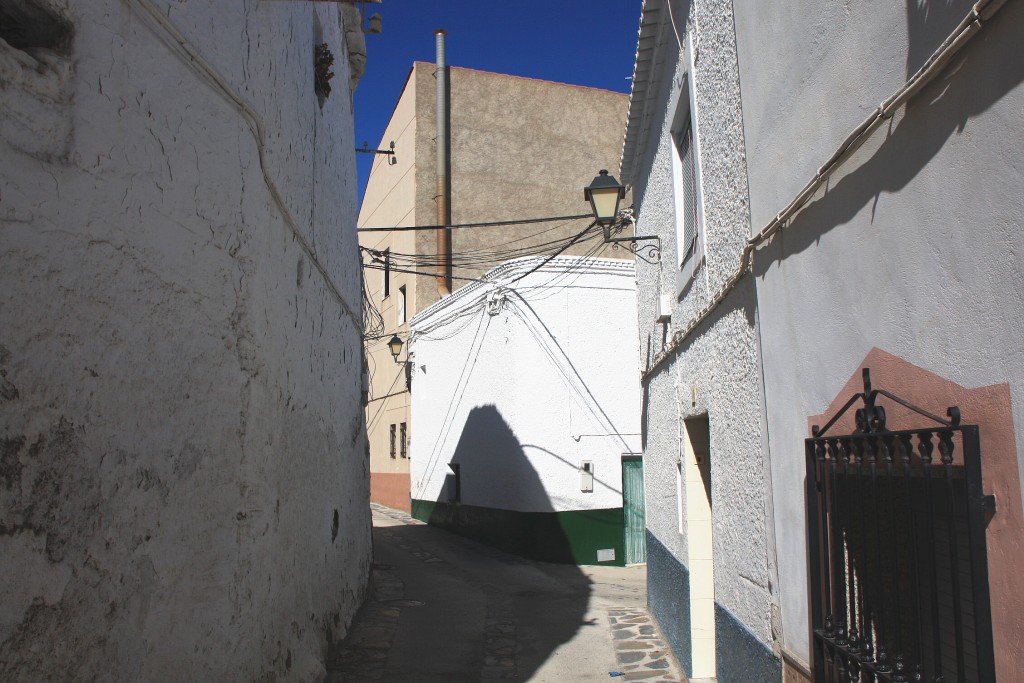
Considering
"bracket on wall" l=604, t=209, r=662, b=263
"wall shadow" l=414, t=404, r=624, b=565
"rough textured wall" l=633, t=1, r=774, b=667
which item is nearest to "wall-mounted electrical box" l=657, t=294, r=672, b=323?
"rough textured wall" l=633, t=1, r=774, b=667

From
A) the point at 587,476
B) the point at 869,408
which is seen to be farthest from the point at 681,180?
the point at 587,476

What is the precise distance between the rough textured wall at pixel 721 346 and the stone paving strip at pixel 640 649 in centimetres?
53

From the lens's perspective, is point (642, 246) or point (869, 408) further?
point (642, 246)

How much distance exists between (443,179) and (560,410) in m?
7.94

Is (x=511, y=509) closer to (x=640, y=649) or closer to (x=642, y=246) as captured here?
(x=640, y=649)

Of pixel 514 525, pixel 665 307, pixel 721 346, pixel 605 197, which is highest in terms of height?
pixel 605 197

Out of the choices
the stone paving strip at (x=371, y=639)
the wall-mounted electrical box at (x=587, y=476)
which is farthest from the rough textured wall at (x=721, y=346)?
the wall-mounted electrical box at (x=587, y=476)

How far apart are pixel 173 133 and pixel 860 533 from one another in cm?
328

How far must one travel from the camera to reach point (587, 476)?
1377 centimetres

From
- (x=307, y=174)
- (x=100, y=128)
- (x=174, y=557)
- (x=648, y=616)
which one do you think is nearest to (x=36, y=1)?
(x=100, y=128)

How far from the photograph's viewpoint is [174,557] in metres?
3.67

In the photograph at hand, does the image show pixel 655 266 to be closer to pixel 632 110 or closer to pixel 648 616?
pixel 632 110

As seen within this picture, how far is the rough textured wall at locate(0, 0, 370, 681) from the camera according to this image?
8.77ft

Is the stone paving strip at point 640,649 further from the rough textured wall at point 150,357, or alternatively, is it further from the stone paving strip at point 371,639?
the rough textured wall at point 150,357
